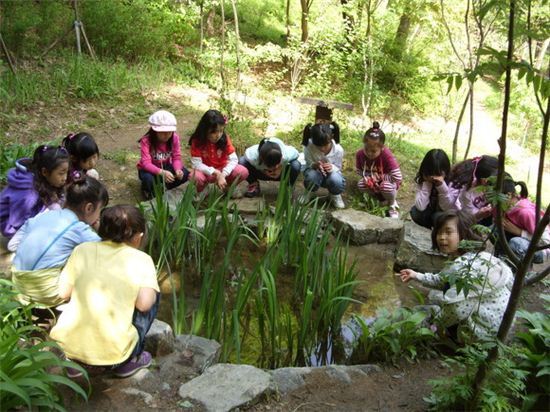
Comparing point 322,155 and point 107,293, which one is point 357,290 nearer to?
point 322,155

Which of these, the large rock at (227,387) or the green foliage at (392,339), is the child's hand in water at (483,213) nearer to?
the green foliage at (392,339)

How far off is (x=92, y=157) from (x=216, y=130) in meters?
1.08

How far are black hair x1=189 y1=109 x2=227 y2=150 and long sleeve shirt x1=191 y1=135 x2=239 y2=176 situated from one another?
1.2 inches

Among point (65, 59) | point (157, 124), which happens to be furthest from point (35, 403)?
point (65, 59)

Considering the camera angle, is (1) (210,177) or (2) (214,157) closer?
(1) (210,177)

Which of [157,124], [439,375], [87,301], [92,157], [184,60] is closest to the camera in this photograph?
[87,301]

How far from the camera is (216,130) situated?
448cm

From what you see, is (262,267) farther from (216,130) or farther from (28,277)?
(216,130)

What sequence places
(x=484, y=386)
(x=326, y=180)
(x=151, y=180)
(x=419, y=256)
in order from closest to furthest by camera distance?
(x=484, y=386) < (x=419, y=256) < (x=151, y=180) < (x=326, y=180)

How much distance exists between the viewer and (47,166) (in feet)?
10.7

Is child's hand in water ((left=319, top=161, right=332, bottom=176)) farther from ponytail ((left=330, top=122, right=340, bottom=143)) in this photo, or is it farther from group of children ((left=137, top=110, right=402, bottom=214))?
ponytail ((left=330, top=122, right=340, bottom=143))

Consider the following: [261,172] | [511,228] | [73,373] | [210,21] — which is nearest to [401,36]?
[210,21]

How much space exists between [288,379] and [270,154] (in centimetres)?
236

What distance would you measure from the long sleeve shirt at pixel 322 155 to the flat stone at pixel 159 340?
2.63 meters
